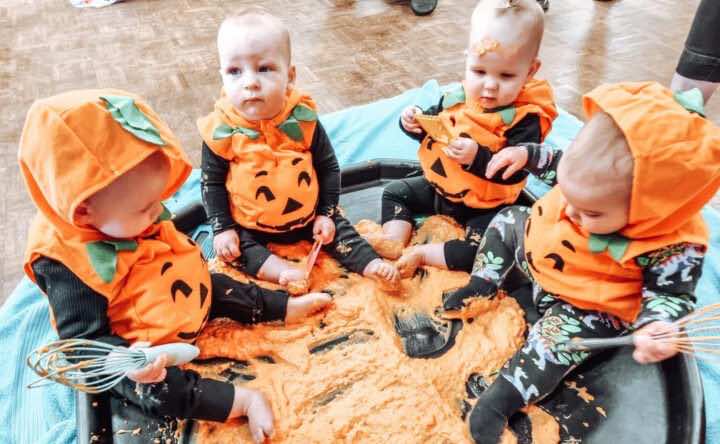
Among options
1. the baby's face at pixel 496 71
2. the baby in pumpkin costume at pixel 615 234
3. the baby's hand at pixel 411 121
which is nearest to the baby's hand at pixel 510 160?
the baby in pumpkin costume at pixel 615 234

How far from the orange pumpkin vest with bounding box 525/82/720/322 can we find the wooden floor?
1.23 meters

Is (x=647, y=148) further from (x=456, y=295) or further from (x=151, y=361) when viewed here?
(x=151, y=361)

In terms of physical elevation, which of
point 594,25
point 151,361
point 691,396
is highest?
point 151,361

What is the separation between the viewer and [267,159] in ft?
3.43

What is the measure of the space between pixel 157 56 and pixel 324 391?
1.94 metres

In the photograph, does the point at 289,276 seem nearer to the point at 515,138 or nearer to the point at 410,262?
the point at 410,262

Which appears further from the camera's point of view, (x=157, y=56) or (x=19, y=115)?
(x=157, y=56)

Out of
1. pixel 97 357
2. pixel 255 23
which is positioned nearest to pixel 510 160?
pixel 255 23

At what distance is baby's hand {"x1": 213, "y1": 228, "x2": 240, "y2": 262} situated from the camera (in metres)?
1.08

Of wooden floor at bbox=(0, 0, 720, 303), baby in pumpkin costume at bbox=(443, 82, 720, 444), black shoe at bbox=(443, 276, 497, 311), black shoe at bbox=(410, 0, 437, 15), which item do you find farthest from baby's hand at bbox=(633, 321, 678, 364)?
black shoe at bbox=(410, 0, 437, 15)

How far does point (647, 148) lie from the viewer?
68cm

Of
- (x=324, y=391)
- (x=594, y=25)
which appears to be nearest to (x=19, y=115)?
(x=324, y=391)

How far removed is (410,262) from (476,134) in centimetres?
29

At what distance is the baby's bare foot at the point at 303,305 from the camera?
3.33ft
